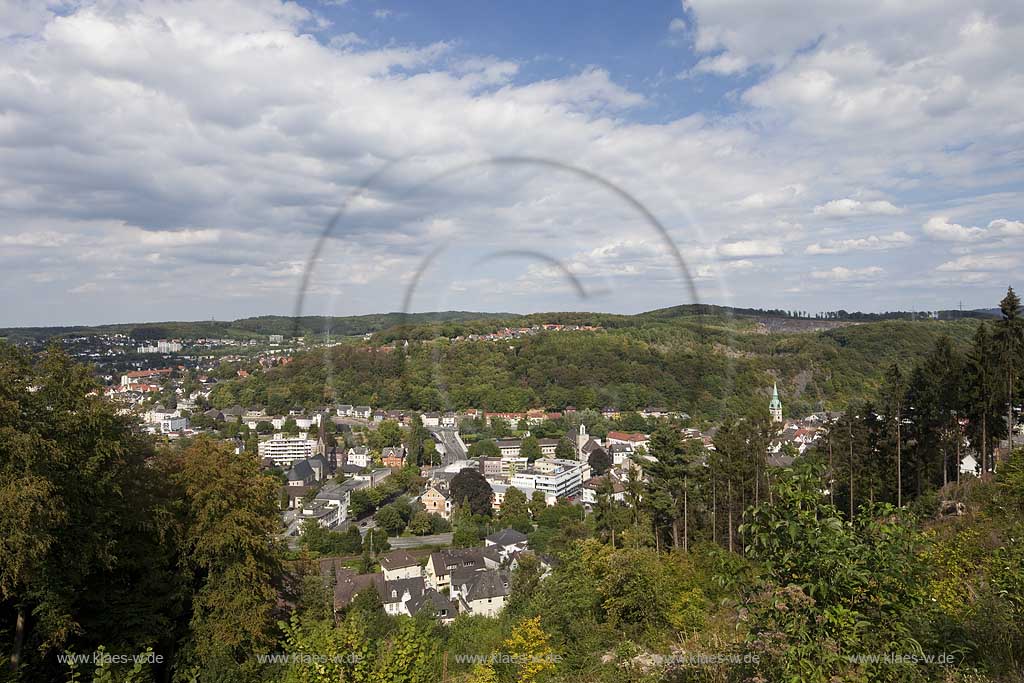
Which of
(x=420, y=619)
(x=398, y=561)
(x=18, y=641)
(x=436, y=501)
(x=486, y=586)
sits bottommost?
(x=436, y=501)

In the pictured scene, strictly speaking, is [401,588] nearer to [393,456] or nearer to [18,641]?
[18,641]

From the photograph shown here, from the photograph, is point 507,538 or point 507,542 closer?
point 507,542

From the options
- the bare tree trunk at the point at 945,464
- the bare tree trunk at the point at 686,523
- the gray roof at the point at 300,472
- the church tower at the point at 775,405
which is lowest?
the gray roof at the point at 300,472

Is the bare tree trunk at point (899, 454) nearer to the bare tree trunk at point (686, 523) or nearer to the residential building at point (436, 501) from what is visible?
the bare tree trunk at point (686, 523)

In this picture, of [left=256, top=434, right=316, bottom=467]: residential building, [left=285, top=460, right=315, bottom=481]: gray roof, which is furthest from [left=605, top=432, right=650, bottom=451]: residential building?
[left=256, top=434, right=316, bottom=467]: residential building

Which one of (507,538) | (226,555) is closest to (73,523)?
(226,555)

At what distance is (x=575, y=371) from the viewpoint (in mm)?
44375

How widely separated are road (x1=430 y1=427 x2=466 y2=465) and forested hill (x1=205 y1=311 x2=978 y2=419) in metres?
4.59

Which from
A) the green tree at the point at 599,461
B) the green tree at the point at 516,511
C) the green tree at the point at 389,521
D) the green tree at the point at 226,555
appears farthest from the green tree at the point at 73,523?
the green tree at the point at 599,461

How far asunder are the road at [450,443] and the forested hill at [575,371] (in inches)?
181

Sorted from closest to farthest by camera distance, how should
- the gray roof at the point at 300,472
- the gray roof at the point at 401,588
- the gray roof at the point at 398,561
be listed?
the gray roof at the point at 401,588 < the gray roof at the point at 398,561 < the gray roof at the point at 300,472

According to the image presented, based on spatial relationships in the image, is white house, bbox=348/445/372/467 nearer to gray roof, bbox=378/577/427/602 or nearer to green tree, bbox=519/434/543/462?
green tree, bbox=519/434/543/462

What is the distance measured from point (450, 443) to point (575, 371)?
42.5ft

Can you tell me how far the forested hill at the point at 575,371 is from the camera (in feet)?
116
